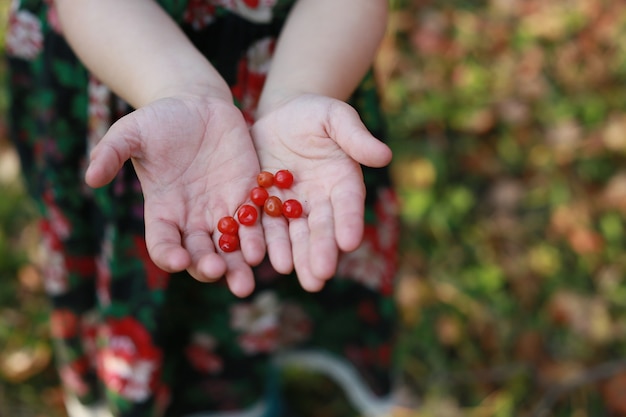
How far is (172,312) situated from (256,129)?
68 cm

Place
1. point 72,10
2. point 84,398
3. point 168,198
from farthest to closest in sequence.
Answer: point 84,398 < point 72,10 < point 168,198

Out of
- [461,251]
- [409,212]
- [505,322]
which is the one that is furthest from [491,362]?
[409,212]

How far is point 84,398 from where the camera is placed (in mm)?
2143

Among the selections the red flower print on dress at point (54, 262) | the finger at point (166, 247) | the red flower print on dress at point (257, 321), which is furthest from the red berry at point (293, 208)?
the red flower print on dress at point (54, 262)

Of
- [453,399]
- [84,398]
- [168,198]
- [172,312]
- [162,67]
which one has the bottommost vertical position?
[453,399]

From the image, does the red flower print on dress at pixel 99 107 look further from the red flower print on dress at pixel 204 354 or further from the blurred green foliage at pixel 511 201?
the blurred green foliage at pixel 511 201

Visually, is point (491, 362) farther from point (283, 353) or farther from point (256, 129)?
point (256, 129)

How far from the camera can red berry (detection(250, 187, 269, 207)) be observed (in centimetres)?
140

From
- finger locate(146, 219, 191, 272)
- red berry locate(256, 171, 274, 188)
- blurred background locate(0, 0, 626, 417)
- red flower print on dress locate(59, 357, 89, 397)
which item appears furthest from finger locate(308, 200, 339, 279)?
blurred background locate(0, 0, 626, 417)

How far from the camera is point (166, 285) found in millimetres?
1725

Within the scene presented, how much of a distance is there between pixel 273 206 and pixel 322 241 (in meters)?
0.13

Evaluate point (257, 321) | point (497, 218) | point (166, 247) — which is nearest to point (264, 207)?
point (166, 247)

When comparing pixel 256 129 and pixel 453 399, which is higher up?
pixel 256 129

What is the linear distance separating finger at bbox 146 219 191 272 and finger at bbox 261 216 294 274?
18 centimetres
